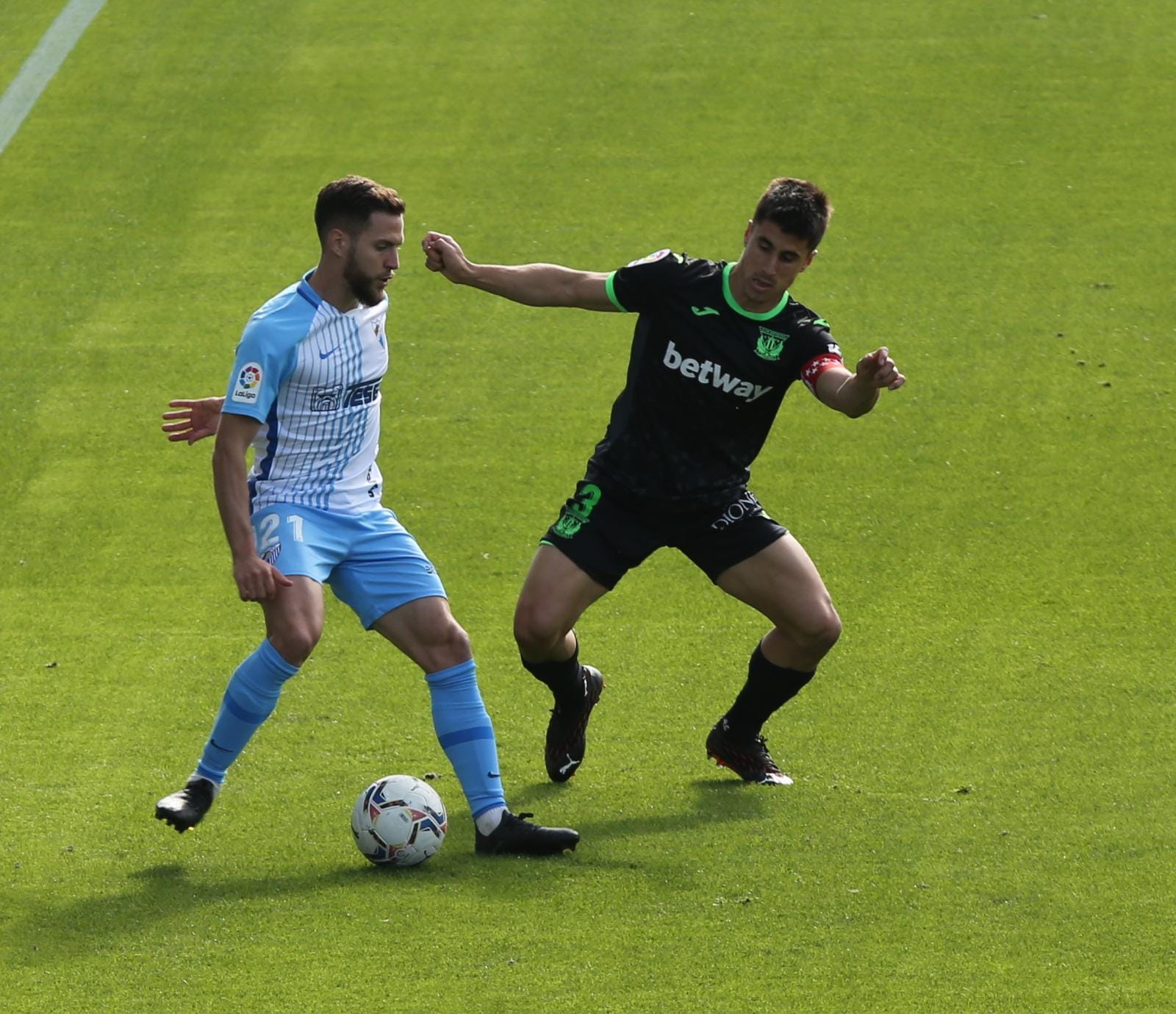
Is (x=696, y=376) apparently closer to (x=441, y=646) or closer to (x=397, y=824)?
(x=441, y=646)

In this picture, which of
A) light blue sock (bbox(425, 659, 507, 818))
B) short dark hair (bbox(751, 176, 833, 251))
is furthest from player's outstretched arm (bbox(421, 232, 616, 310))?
light blue sock (bbox(425, 659, 507, 818))

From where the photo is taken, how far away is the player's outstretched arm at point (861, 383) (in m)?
4.67

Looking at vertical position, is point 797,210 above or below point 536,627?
above

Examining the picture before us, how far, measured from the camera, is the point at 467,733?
495 centimetres

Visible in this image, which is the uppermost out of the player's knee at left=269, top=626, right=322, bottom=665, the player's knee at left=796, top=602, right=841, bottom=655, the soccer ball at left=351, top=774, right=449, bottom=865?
the player's knee at left=796, top=602, right=841, bottom=655

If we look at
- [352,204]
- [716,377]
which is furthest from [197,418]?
[716,377]

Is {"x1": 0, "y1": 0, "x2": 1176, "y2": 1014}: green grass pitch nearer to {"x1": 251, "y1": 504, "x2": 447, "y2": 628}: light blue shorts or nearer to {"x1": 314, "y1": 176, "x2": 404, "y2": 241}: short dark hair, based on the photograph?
{"x1": 251, "y1": 504, "x2": 447, "y2": 628}: light blue shorts

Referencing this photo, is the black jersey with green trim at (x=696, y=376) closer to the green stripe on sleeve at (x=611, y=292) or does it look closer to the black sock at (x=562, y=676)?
the green stripe on sleeve at (x=611, y=292)

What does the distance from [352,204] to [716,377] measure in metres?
→ 1.30

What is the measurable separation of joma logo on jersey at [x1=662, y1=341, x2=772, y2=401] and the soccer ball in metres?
1.61

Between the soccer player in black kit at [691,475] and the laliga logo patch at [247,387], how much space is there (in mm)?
821

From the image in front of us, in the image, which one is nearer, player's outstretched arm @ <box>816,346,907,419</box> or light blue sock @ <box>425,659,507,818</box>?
player's outstretched arm @ <box>816,346,907,419</box>

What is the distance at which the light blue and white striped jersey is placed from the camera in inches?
189

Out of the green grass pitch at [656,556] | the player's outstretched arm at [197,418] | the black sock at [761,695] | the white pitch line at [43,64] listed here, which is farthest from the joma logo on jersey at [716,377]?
the white pitch line at [43,64]
